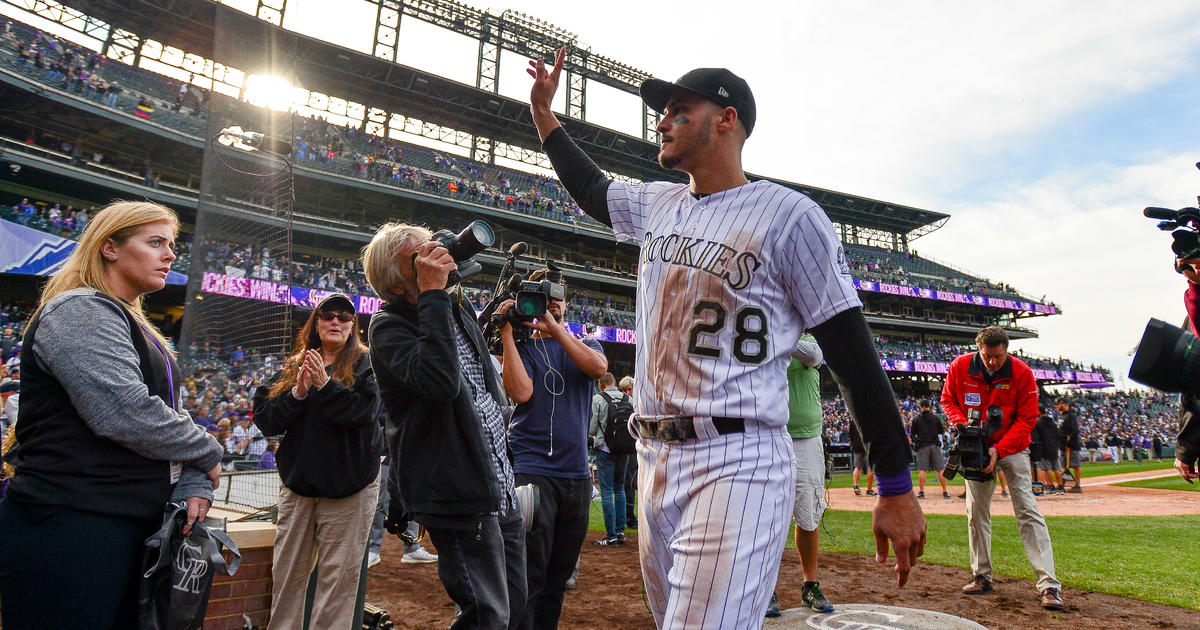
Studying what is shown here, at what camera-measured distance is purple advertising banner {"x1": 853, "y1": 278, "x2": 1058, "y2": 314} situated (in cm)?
4456

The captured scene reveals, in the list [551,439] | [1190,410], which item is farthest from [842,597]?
[1190,410]

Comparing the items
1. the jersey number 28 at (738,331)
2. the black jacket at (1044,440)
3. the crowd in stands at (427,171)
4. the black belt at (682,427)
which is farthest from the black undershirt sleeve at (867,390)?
the crowd in stands at (427,171)

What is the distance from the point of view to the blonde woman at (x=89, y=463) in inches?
72.2

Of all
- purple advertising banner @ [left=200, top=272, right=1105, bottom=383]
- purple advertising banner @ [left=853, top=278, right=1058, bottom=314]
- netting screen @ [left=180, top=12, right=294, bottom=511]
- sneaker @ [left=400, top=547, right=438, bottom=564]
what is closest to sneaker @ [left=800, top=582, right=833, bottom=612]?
purple advertising banner @ [left=200, top=272, right=1105, bottom=383]

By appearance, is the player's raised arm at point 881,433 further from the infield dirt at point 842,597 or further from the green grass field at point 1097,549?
the green grass field at point 1097,549

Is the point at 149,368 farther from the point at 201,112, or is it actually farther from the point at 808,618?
the point at 201,112

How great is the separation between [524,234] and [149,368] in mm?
34993

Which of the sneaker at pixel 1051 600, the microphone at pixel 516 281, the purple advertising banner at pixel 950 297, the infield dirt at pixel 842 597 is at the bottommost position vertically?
the infield dirt at pixel 842 597

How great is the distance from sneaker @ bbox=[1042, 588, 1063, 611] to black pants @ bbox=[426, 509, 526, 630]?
13.4 ft

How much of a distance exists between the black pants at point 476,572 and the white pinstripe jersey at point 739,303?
0.90 metres

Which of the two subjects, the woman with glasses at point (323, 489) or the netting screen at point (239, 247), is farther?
the netting screen at point (239, 247)

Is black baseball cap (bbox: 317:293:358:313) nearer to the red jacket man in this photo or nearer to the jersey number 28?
the jersey number 28

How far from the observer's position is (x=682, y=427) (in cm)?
174

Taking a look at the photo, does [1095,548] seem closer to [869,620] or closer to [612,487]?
[869,620]
